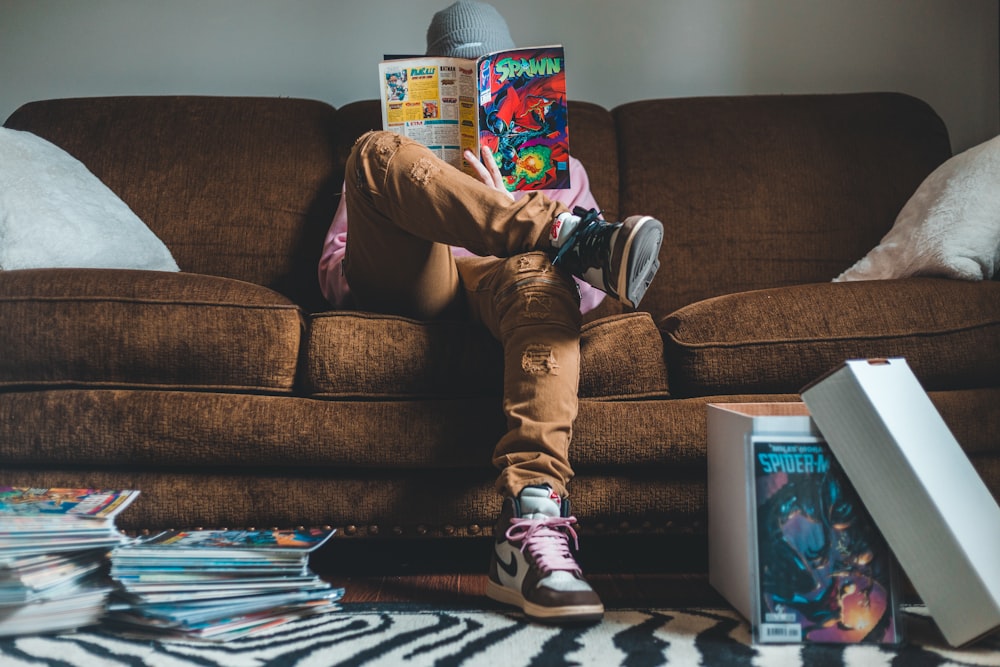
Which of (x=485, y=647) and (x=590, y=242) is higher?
(x=590, y=242)

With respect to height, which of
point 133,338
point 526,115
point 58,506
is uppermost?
point 526,115

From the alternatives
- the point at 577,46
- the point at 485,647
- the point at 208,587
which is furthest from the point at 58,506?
the point at 577,46

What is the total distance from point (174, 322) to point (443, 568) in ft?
1.87

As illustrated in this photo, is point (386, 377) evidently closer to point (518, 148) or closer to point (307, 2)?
point (518, 148)

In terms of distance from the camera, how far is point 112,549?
38.6 inches

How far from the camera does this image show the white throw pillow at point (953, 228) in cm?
140

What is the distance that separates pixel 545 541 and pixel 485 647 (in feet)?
0.52

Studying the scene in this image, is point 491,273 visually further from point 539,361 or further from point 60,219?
point 60,219

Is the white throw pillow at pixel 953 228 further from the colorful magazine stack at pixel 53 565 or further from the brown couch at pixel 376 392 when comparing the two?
the colorful magazine stack at pixel 53 565

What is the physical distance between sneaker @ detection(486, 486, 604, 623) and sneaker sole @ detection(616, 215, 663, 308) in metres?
0.28

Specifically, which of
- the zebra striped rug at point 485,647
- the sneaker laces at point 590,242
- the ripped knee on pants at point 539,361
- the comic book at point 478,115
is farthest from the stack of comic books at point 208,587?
the comic book at point 478,115

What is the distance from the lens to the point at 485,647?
90 centimetres

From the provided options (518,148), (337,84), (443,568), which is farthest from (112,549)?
(337,84)

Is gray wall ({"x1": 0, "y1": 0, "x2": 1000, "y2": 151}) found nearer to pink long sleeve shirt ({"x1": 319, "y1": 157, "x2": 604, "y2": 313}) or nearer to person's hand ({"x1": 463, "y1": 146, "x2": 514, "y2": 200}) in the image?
pink long sleeve shirt ({"x1": 319, "y1": 157, "x2": 604, "y2": 313})
